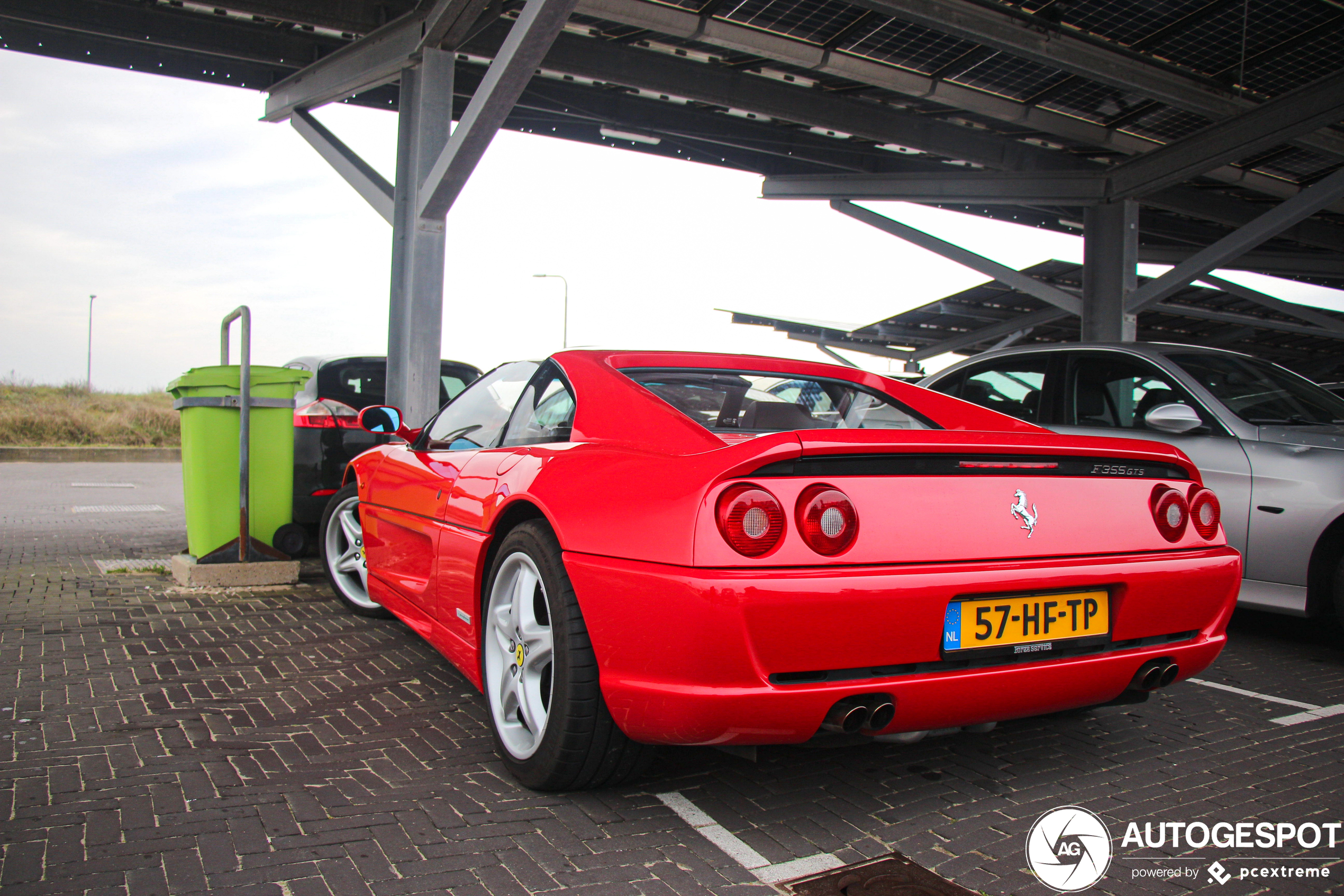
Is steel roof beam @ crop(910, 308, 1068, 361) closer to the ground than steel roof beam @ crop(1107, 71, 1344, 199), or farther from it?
closer to the ground

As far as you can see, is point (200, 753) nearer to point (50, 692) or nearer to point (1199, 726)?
point (50, 692)

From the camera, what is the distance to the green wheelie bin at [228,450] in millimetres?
5570

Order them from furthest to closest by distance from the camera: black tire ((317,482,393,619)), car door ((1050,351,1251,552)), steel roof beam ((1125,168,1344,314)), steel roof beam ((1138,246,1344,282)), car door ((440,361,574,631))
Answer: steel roof beam ((1138,246,1344,282)) → steel roof beam ((1125,168,1344,314)) → black tire ((317,482,393,619)) → car door ((1050,351,1251,552)) → car door ((440,361,574,631))

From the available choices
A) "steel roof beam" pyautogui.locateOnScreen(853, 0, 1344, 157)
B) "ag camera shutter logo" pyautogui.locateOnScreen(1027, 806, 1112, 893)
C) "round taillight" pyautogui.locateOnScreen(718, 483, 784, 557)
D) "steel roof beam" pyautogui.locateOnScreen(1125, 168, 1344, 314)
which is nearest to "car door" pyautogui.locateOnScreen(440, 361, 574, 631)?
"round taillight" pyautogui.locateOnScreen(718, 483, 784, 557)

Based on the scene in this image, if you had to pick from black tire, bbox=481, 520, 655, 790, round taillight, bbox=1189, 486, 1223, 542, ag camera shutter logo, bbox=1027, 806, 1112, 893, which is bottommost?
ag camera shutter logo, bbox=1027, 806, 1112, 893

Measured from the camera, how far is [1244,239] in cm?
1042

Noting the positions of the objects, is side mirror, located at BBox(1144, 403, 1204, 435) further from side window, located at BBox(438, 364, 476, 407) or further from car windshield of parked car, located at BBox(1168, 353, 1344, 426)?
side window, located at BBox(438, 364, 476, 407)

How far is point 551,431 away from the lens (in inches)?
112

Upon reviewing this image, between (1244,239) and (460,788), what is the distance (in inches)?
440

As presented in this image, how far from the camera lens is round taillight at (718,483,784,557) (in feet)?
6.63

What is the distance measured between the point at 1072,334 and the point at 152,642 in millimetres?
23710

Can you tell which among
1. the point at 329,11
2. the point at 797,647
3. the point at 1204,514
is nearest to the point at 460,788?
the point at 797,647

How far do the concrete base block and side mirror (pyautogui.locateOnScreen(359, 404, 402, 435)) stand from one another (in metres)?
1.95

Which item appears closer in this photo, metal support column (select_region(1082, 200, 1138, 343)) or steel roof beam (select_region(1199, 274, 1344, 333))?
metal support column (select_region(1082, 200, 1138, 343))
